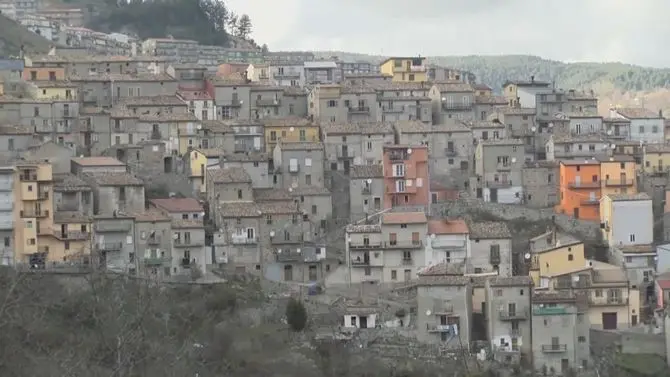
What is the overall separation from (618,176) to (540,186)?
6.46 feet

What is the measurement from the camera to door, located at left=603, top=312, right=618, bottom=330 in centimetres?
3944

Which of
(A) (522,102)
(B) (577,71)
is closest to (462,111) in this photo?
(A) (522,102)

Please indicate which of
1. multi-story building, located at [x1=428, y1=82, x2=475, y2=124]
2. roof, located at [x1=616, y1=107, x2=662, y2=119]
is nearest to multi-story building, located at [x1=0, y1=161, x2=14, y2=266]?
multi-story building, located at [x1=428, y1=82, x2=475, y2=124]

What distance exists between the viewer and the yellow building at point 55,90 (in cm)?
4734

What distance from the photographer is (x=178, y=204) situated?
4112 cm

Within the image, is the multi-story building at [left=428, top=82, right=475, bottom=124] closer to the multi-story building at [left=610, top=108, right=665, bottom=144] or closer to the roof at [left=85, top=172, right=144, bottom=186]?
the multi-story building at [left=610, top=108, right=665, bottom=144]

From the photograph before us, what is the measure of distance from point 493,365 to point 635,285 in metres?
4.82

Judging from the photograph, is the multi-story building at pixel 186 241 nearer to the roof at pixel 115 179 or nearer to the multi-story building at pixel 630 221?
the roof at pixel 115 179

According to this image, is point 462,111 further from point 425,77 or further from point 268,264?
point 268,264

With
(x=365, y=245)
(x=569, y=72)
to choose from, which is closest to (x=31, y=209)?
(x=365, y=245)

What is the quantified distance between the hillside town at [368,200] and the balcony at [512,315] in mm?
36

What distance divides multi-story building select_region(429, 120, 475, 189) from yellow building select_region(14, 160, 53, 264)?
1065 centimetres

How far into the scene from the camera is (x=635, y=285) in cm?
4044

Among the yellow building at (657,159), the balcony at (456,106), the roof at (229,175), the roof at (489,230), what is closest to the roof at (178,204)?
the roof at (229,175)
